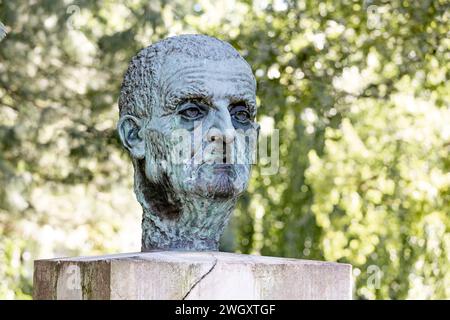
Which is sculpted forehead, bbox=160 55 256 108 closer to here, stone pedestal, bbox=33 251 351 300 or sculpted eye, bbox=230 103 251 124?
sculpted eye, bbox=230 103 251 124

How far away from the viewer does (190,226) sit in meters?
4.98

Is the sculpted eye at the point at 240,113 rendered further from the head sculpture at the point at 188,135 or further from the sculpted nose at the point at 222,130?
the sculpted nose at the point at 222,130

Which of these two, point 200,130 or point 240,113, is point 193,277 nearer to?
point 200,130

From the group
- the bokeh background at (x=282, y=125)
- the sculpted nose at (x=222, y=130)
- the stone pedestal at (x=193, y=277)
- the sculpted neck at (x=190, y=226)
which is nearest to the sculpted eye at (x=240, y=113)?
the sculpted nose at (x=222, y=130)

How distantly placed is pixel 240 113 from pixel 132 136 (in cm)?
52

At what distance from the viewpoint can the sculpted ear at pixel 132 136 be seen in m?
5.05

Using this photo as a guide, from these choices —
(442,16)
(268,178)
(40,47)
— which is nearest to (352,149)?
(268,178)

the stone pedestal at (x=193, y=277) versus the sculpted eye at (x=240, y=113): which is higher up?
the sculpted eye at (x=240, y=113)

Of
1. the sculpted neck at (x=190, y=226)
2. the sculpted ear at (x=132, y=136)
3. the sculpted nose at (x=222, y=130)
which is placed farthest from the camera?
the sculpted ear at (x=132, y=136)

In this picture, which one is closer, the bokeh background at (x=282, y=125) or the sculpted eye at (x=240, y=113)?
the sculpted eye at (x=240, y=113)

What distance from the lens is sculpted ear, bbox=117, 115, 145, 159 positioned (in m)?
5.05

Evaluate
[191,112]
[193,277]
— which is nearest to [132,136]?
[191,112]

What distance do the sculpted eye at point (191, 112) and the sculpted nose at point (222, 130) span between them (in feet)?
0.29
